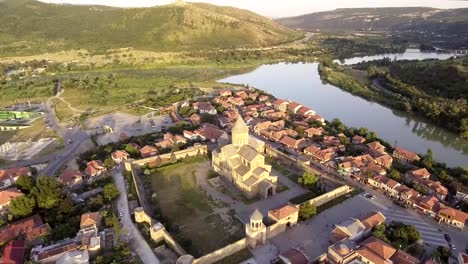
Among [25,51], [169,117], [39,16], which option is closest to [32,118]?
[169,117]

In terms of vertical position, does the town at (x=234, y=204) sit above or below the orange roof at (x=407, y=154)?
below

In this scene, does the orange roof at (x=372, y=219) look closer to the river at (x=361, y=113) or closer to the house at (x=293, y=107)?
the river at (x=361, y=113)

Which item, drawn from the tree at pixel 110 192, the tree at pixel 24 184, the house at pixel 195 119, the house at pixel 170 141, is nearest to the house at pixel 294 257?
the tree at pixel 110 192

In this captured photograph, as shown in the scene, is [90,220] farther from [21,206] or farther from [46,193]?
[21,206]

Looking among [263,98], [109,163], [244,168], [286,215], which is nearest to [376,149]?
[244,168]

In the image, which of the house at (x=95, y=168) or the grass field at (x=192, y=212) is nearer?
the grass field at (x=192, y=212)

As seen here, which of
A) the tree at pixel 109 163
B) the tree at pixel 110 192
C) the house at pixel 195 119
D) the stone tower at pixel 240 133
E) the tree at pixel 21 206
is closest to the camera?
the tree at pixel 21 206

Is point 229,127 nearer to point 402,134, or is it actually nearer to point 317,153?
point 317,153
